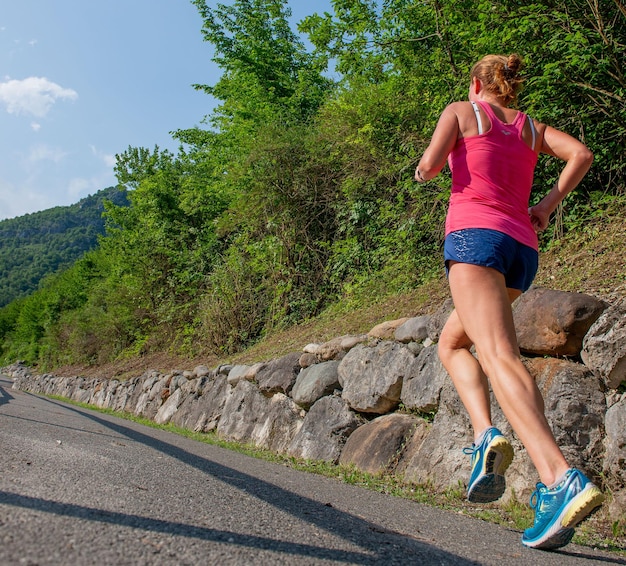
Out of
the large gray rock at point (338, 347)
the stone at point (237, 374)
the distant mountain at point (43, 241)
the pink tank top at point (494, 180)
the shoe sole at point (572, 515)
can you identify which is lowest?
the shoe sole at point (572, 515)

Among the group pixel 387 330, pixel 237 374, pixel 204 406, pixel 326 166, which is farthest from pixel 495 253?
pixel 326 166

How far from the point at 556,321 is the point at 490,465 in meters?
1.74

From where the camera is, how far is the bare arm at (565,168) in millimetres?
2852

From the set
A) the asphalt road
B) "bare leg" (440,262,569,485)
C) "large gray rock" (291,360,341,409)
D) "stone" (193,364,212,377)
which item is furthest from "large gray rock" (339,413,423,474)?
"stone" (193,364,212,377)

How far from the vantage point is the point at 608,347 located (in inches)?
138

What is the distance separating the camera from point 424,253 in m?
9.36

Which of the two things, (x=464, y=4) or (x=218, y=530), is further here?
(x=464, y=4)

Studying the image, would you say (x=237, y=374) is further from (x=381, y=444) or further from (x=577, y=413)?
(x=577, y=413)

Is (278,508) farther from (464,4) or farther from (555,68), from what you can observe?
(464,4)

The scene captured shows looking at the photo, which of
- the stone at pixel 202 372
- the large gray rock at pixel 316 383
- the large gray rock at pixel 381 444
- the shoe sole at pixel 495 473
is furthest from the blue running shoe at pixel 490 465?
the stone at pixel 202 372

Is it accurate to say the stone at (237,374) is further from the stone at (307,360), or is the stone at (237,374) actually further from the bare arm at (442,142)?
the bare arm at (442,142)

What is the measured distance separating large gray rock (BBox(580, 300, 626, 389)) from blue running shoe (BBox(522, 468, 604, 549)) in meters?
1.41

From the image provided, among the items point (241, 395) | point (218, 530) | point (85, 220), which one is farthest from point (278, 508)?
point (85, 220)

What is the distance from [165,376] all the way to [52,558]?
12.4 metres
